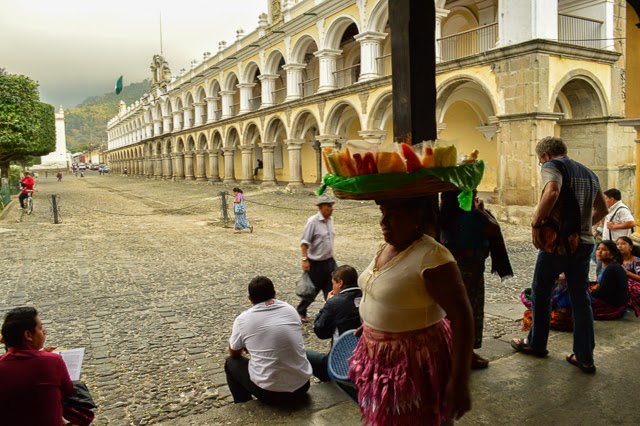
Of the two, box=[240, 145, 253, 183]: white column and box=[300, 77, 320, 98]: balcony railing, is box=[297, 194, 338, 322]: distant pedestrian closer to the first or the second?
box=[300, 77, 320, 98]: balcony railing

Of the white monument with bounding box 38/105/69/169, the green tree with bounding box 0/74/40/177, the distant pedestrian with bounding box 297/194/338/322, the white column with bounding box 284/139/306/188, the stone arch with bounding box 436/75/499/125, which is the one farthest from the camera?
the white monument with bounding box 38/105/69/169

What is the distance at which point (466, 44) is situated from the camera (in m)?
18.0

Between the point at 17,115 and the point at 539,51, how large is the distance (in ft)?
71.0

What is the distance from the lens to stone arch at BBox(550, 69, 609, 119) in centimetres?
1370

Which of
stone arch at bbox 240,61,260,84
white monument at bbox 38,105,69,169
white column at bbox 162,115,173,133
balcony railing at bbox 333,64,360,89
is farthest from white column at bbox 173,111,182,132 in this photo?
white monument at bbox 38,105,69,169

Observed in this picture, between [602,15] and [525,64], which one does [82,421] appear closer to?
[525,64]

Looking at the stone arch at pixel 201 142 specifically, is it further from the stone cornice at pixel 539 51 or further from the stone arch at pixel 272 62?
the stone cornice at pixel 539 51

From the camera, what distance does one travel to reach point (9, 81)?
2295cm

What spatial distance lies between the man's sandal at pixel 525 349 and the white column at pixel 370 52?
15438 mm

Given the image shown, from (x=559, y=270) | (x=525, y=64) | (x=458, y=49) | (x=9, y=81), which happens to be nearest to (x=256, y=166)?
(x=9, y=81)

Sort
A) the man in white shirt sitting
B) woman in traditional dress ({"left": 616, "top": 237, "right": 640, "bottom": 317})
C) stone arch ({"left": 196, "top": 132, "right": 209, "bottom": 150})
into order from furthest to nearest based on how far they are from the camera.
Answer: stone arch ({"left": 196, "top": 132, "right": 209, "bottom": 150}) → woman in traditional dress ({"left": 616, "top": 237, "right": 640, "bottom": 317}) → the man in white shirt sitting

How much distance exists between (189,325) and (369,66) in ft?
48.4

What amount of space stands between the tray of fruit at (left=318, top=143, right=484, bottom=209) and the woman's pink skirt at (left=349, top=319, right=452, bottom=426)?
581mm

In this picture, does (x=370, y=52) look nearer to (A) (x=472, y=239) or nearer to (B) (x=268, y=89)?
(B) (x=268, y=89)
